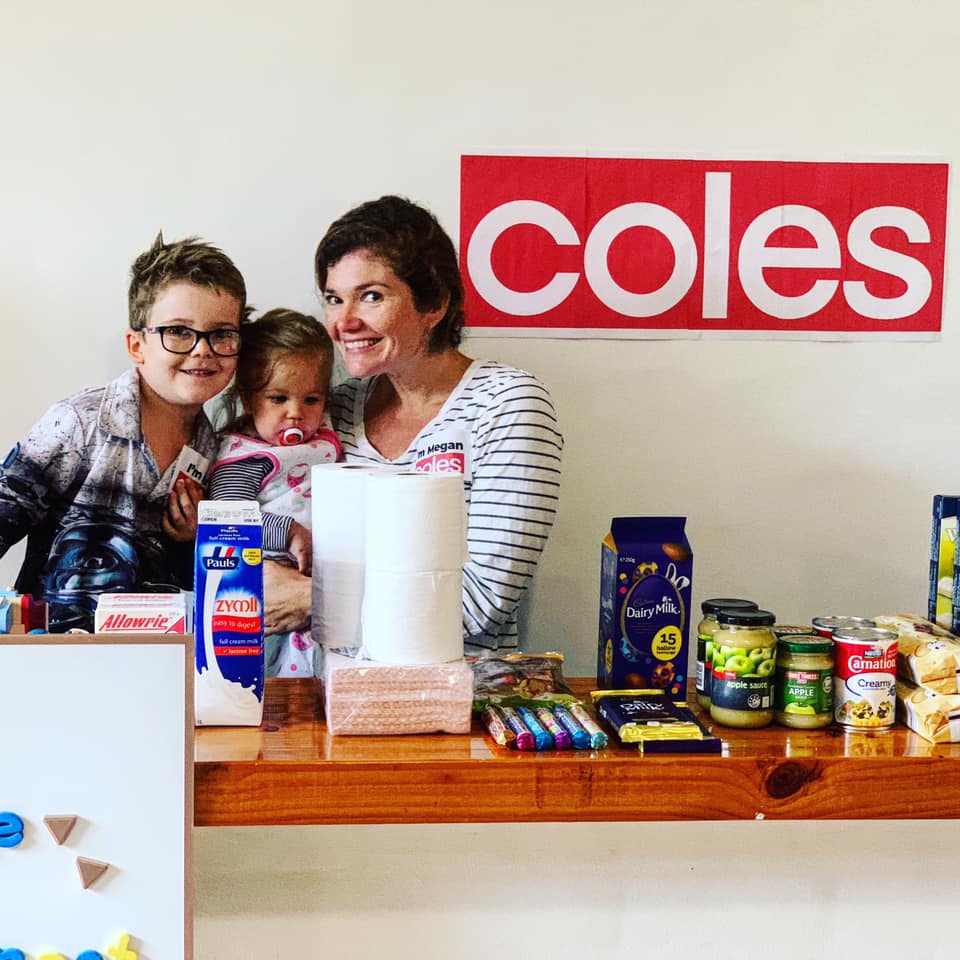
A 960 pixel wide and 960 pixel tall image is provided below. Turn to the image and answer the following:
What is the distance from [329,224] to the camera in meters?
1.57

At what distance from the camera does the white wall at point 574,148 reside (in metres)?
1.54

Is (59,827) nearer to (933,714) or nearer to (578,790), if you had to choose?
(578,790)

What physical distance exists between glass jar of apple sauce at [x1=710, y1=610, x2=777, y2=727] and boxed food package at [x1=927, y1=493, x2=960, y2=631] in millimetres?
290

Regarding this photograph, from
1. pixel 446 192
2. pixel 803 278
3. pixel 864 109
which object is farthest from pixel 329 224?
pixel 864 109

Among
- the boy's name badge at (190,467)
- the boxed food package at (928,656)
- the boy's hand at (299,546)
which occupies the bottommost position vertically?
the boxed food package at (928,656)

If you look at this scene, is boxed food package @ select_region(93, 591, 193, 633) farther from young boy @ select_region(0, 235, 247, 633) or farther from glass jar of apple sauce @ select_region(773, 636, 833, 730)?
glass jar of apple sauce @ select_region(773, 636, 833, 730)

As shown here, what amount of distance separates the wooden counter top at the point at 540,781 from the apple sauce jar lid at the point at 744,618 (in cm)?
14

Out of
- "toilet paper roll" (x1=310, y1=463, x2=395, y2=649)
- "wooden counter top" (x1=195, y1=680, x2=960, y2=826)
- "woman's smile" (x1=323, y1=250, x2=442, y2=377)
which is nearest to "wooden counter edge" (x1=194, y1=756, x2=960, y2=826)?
"wooden counter top" (x1=195, y1=680, x2=960, y2=826)

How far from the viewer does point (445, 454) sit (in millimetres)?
1548

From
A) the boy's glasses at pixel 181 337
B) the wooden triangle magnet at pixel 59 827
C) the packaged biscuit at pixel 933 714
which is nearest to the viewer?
the wooden triangle magnet at pixel 59 827

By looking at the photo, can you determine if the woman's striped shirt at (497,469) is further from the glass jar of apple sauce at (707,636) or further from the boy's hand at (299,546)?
the glass jar of apple sauce at (707,636)

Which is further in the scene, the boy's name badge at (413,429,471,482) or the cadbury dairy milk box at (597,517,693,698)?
the boy's name badge at (413,429,471,482)

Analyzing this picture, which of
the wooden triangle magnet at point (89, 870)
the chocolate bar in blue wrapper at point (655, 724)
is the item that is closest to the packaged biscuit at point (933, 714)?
the chocolate bar in blue wrapper at point (655, 724)

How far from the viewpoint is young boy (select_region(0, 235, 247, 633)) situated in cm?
153
